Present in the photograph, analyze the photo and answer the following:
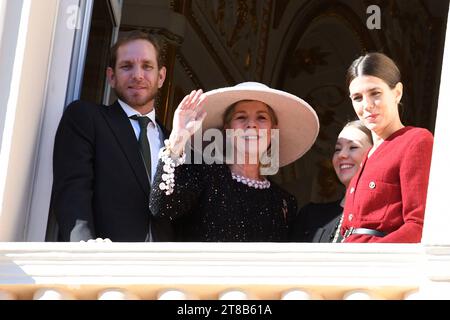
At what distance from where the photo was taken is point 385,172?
586 centimetres

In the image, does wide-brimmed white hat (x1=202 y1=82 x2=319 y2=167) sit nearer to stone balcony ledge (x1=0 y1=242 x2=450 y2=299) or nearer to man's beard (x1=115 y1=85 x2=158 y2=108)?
man's beard (x1=115 y1=85 x2=158 y2=108)

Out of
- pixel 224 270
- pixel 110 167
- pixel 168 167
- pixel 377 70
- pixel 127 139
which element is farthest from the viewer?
pixel 127 139

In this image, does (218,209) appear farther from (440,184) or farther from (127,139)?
(440,184)

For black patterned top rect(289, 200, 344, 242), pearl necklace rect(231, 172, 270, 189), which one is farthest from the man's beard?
black patterned top rect(289, 200, 344, 242)

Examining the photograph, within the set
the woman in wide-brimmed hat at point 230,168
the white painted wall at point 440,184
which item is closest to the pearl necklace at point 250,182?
the woman in wide-brimmed hat at point 230,168

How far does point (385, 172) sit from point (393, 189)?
0.08 m

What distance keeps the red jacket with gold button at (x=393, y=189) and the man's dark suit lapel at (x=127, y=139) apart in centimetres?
86

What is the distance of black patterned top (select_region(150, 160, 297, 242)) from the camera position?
20.1ft

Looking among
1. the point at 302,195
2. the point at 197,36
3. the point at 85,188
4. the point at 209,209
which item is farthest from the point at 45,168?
the point at 302,195

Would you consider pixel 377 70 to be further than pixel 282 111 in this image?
No

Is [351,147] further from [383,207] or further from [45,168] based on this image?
[45,168]

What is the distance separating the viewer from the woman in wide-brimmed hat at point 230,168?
6.06 metres

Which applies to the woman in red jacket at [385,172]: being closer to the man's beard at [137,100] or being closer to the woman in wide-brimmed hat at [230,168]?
the woman in wide-brimmed hat at [230,168]

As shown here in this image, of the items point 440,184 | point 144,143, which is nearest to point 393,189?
point 440,184
